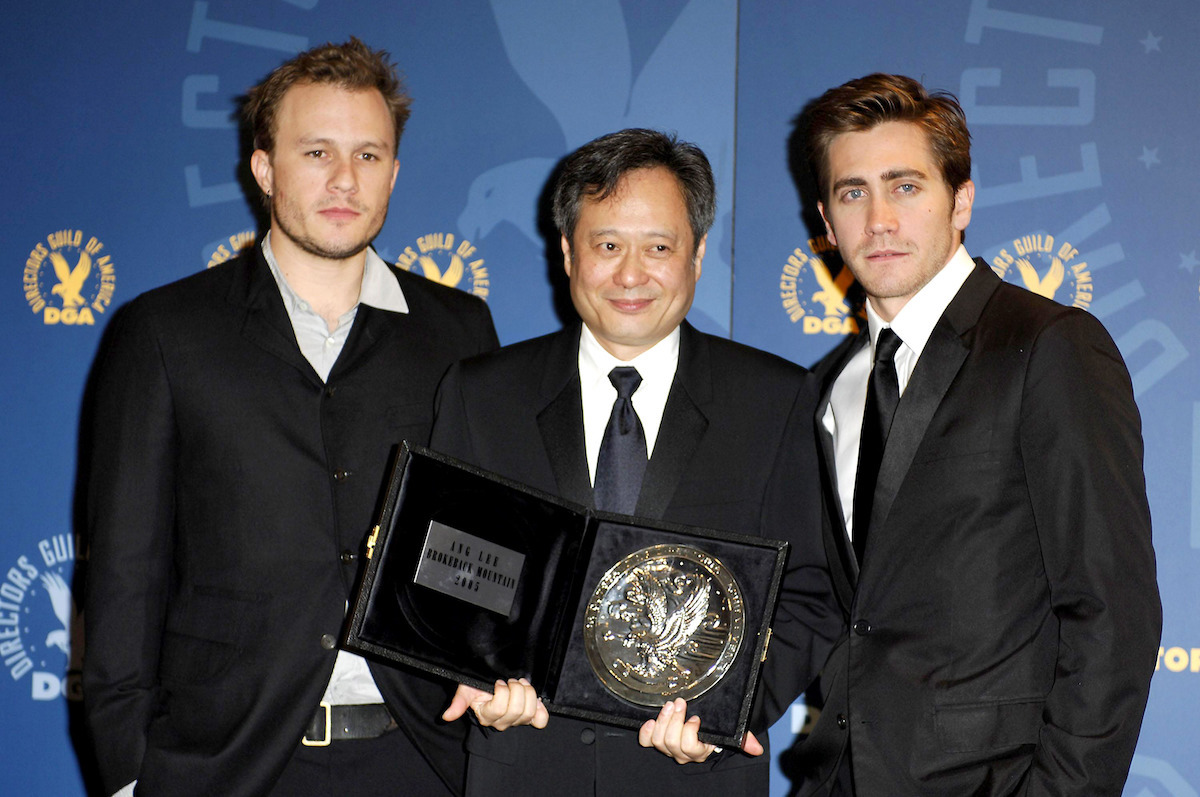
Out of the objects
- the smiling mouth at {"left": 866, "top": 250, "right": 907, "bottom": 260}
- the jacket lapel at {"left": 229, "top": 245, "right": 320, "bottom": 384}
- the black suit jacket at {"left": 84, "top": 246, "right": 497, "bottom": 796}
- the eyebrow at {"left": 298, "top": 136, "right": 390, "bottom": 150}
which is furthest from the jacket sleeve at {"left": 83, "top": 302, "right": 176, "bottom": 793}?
the smiling mouth at {"left": 866, "top": 250, "right": 907, "bottom": 260}

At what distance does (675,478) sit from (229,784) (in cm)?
125

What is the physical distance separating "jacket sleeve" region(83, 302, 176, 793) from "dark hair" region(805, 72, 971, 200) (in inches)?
68.8

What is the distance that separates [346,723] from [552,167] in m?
1.88

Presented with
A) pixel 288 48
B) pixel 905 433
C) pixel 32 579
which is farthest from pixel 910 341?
pixel 32 579

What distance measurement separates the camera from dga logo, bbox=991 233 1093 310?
319cm

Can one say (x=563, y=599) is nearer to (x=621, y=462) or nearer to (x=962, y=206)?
(x=621, y=462)

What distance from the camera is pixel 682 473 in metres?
2.13

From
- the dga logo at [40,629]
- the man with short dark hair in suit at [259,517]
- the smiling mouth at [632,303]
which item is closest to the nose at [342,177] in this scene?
the man with short dark hair in suit at [259,517]

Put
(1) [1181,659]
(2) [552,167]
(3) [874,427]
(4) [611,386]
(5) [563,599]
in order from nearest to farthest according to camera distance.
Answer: (5) [563,599], (3) [874,427], (4) [611,386], (1) [1181,659], (2) [552,167]

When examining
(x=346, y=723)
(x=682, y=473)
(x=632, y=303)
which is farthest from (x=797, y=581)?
(x=346, y=723)

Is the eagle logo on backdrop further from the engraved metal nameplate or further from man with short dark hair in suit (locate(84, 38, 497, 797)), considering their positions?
the engraved metal nameplate

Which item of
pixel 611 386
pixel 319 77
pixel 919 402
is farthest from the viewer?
pixel 319 77

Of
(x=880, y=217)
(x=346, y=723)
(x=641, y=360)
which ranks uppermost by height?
(x=880, y=217)

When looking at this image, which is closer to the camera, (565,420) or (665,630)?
(665,630)
